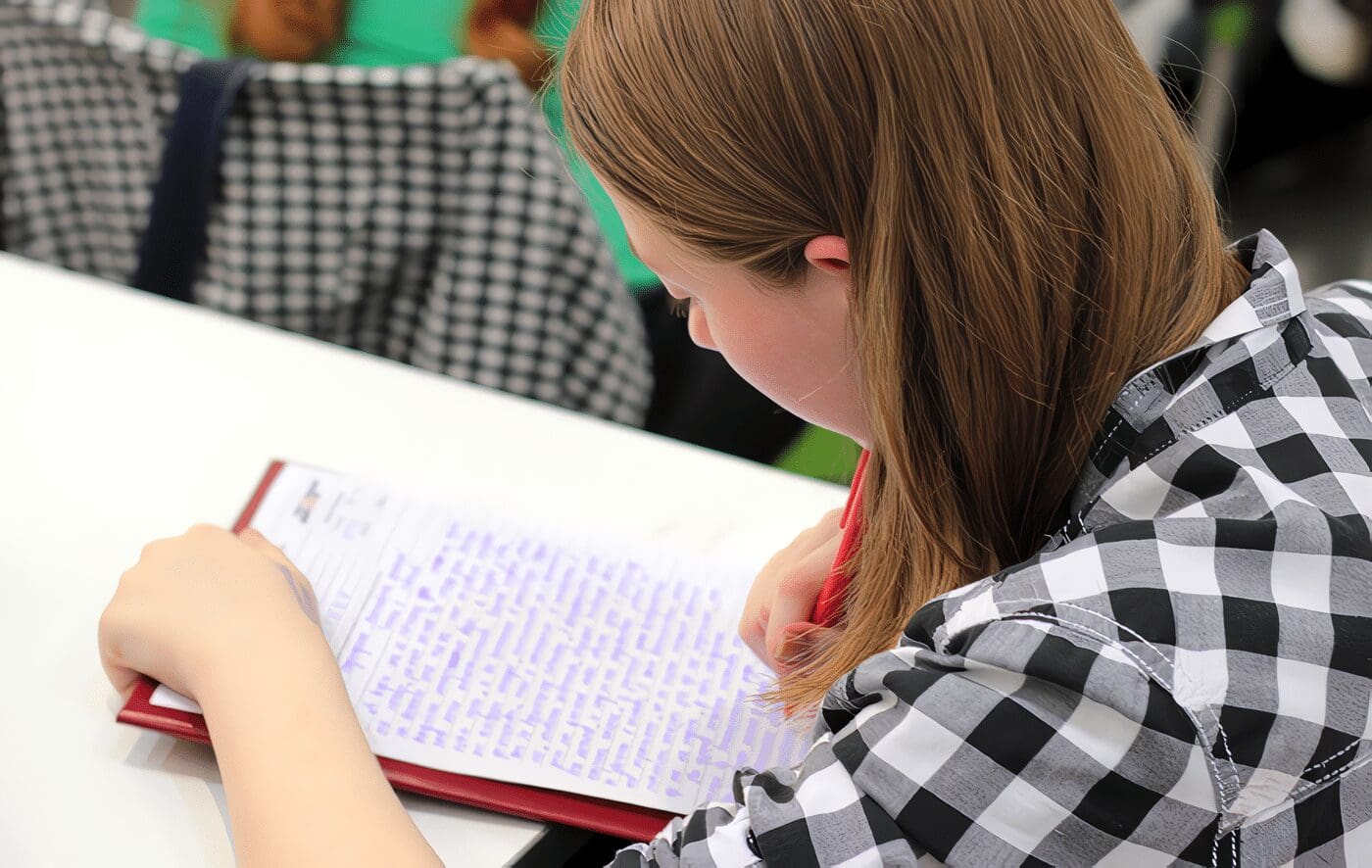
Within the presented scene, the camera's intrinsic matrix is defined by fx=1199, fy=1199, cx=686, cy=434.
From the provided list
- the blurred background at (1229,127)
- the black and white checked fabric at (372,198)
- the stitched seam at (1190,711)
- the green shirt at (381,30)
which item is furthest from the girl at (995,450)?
the green shirt at (381,30)

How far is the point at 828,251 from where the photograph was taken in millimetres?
532

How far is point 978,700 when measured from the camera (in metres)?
0.45

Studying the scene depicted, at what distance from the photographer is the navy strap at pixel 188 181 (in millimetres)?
1099

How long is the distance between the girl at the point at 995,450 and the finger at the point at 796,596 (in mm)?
49

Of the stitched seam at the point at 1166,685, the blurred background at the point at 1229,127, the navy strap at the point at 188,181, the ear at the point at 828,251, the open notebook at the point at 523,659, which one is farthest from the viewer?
the blurred background at the point at 1229,127

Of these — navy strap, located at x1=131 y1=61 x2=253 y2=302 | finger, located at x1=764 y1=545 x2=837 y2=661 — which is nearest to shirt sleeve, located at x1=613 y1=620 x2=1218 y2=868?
finger, located at x1=764 y1=545 x2=837 y2=661

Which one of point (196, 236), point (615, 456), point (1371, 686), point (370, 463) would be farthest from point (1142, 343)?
point (196, 236)

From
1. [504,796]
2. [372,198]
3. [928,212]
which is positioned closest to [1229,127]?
[372,198]

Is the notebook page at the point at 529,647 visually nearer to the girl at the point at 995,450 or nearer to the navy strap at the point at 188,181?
the girl at the point at 995,450

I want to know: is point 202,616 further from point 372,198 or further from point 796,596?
point 372,198

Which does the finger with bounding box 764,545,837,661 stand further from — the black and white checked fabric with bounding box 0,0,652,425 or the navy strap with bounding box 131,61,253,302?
the navy strap with bounding box 131,61,253,302

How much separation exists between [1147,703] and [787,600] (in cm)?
30

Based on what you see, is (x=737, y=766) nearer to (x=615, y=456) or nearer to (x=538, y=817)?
(x=538, y=817)

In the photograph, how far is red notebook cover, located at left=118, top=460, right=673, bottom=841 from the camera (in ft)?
2.04
